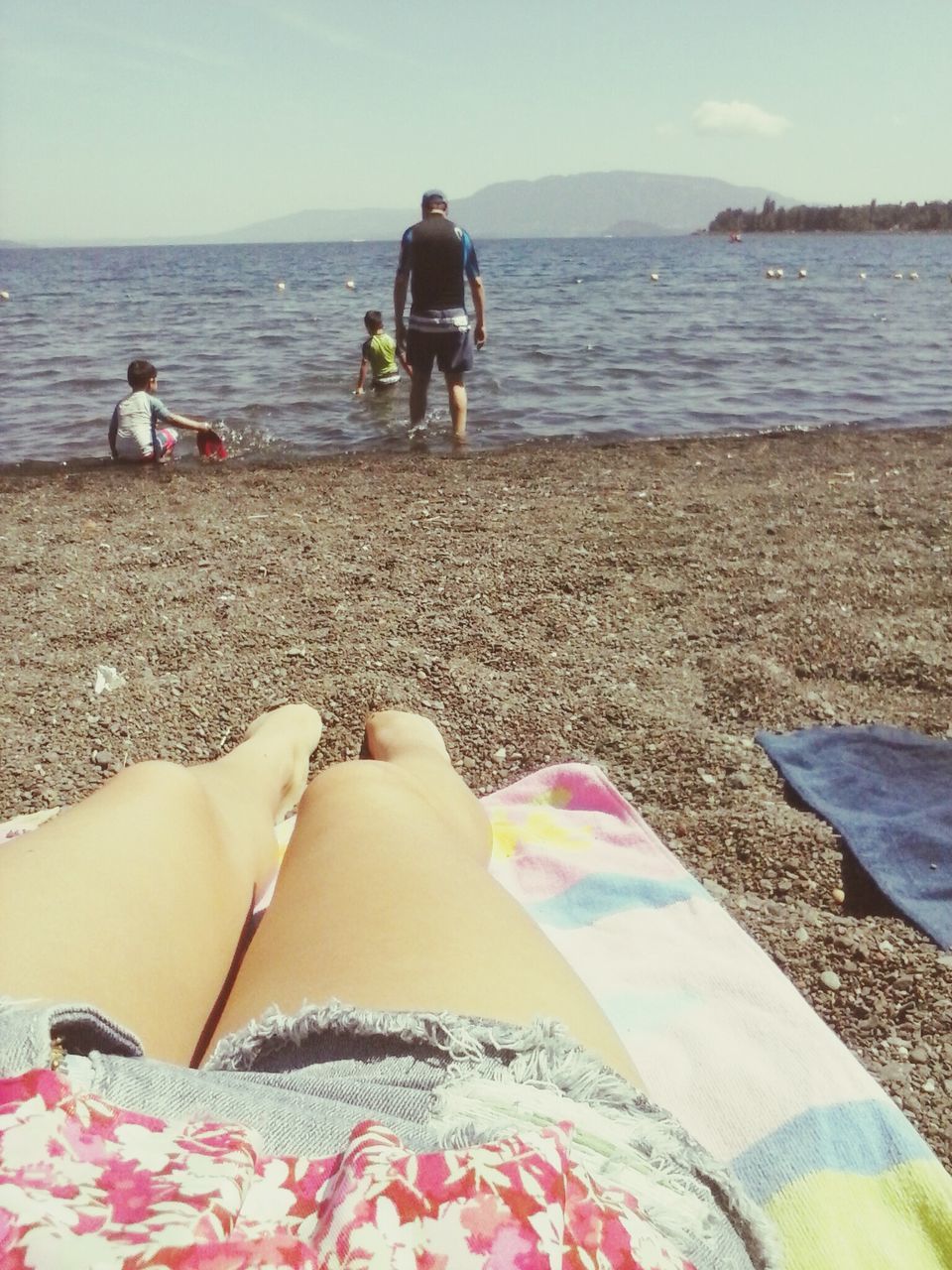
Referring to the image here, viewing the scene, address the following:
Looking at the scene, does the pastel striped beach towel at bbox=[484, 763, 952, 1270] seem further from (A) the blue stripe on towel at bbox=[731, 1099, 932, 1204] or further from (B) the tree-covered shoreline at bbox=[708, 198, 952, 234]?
(B) the tree-covered shoreline at bbox=[708, 198, 952, 234]

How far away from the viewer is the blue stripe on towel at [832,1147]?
139 centimetres

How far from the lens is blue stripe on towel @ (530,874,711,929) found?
208 cm

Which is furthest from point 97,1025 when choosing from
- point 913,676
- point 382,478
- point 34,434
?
point 34,434

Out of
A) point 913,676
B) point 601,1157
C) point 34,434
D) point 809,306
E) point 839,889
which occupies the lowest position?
point 839,889

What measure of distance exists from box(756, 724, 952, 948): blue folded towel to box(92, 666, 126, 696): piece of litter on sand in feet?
7.35

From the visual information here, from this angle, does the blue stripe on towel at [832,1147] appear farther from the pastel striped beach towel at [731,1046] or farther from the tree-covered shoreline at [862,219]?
the tree-covered shoreline at [862,219]

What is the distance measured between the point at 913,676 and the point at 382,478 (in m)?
3.87

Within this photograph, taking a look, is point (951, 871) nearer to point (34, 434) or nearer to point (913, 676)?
point (913, 676)

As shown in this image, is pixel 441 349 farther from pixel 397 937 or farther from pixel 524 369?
pixel 397 937

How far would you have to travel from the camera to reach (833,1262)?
1.26 meters

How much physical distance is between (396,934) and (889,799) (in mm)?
1887

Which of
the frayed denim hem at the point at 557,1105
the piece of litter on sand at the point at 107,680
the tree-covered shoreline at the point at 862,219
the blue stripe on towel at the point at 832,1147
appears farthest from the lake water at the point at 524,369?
the tree-covered shoreline at the point at 862,219

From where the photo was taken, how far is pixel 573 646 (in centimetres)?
347

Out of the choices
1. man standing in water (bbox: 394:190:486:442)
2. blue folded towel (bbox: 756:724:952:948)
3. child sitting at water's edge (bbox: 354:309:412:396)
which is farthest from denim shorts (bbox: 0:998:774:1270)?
child sitting at water's edge (bbox: 354:309:412:396)
